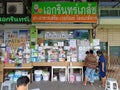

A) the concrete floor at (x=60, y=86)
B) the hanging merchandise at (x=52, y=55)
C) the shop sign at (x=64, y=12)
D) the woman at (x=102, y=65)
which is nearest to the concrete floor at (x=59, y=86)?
the concrete floor at (x=60, y=86)

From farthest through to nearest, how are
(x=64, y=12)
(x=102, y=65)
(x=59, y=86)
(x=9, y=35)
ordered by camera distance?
(x=9, y=35)
(x=64, y=12)
(x=59, y=86)
(x=102, y=65)

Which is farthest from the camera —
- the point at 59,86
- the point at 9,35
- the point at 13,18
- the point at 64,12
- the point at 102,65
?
the point at 9,35

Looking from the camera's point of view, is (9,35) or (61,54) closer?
(61,54)

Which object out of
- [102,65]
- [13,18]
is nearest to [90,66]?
[102,65]

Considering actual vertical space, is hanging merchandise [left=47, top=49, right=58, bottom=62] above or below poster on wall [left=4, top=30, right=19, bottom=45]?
below

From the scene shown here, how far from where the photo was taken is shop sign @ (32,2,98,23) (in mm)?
13695

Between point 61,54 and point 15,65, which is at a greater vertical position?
point 61,54

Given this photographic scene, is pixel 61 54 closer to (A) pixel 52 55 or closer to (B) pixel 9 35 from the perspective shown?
(A) pixel 52 55

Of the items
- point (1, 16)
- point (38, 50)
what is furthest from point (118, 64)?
point (1, 16)

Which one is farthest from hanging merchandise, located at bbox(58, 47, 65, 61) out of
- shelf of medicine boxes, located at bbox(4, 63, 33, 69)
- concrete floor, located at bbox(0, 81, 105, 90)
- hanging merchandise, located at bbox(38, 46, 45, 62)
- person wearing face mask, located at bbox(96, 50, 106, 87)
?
person wearing face mask, located at bbox(96, 50, 106, 87)

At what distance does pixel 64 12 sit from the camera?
13.7m

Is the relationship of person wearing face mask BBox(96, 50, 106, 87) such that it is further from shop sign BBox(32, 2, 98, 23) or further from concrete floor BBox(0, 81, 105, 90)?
shop sign BBox(32, 2, 98, 23)

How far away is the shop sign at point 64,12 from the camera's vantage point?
1370cm

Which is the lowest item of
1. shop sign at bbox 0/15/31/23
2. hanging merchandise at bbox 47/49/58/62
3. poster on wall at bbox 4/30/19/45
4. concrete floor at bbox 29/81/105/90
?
concrete floor at bbox 29/81/105/90
